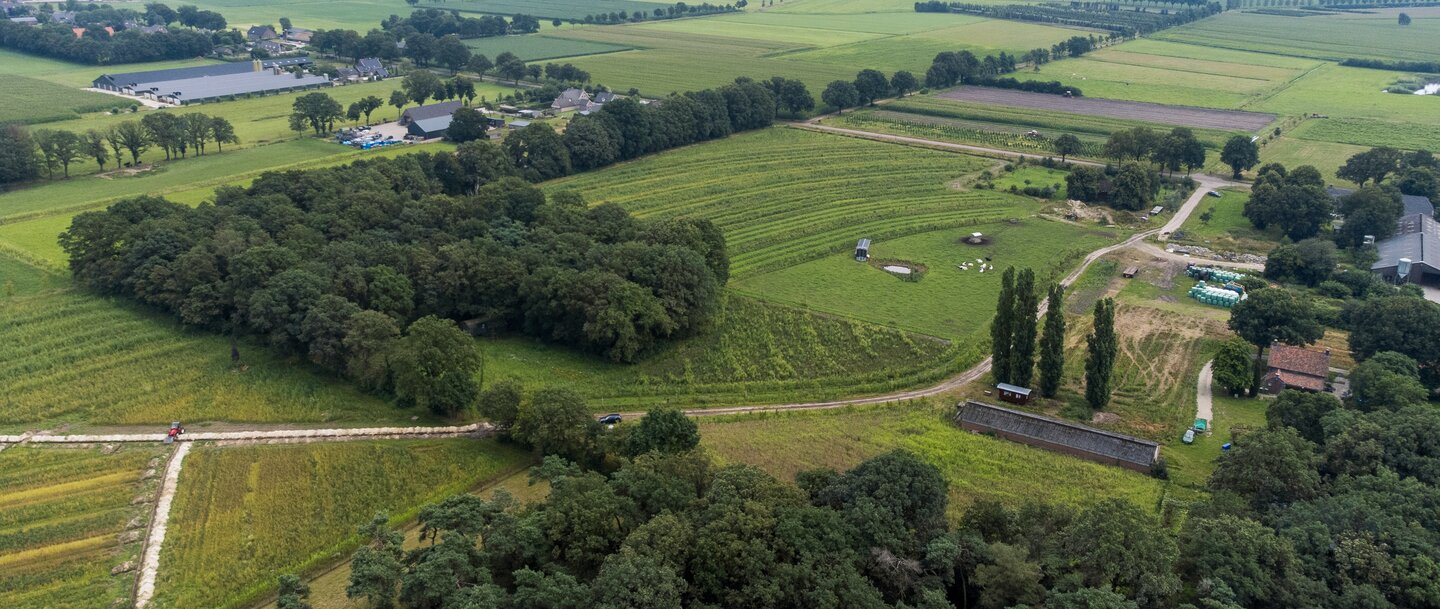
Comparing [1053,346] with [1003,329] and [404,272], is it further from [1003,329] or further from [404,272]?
[404,272]

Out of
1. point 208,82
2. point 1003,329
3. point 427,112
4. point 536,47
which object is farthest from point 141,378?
point 536,47

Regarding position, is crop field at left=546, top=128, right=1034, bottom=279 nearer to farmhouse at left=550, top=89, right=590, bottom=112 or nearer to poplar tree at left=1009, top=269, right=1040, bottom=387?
poplar tree at left=1009, top=269, right=1040, bottom=387

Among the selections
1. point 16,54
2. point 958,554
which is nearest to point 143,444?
point 958,554

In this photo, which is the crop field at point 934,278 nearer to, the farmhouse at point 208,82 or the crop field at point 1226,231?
the crop field at point 1226,231

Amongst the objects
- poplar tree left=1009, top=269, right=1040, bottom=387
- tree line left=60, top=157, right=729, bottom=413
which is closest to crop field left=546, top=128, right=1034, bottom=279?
tree line left=60, top=157, right=729, bottom=413

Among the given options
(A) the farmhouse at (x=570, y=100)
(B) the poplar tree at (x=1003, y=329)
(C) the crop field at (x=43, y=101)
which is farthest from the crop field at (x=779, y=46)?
(B) the poplar tree at (x=1003, y=329)

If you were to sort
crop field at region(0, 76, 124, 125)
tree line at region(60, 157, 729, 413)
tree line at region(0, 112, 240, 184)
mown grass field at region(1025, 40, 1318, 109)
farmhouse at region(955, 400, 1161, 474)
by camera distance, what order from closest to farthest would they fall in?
farmhouse at region(955, 400, 1161, 474) → tree line at region(60, 157, 729, 413) → tree line at region(0, 112, 240, 184) → crop field at region(0, 76, 124, 125) → mown grass field at region(1025, 40, 1318, 109)
